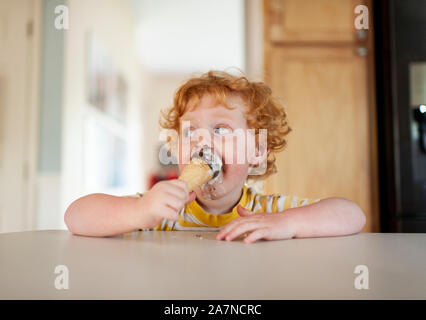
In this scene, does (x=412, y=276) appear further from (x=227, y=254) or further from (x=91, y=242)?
(x=91, y=242)

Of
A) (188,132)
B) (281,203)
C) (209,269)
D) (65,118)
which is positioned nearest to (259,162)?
(281,203)

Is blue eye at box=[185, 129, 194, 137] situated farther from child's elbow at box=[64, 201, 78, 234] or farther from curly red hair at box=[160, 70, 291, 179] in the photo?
child's elbow at box=[64, 201, 78, 234]

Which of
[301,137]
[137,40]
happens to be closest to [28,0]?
[301,137]

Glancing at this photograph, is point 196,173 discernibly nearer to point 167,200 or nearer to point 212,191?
point 167,200

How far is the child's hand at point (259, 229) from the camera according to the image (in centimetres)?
51

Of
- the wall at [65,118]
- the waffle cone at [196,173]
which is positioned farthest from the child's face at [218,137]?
the wall at [65,118]

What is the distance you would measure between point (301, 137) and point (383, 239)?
4.37 ft

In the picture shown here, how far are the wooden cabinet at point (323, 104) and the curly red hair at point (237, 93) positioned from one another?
2.50 feet

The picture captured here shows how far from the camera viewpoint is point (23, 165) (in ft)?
7.35

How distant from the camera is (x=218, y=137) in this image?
80cm

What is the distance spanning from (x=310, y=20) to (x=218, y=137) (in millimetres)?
1380

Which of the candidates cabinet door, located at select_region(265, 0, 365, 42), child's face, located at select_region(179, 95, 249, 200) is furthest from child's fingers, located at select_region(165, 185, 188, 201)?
cabinet door, located at select_region(265, 0, 365, 42)

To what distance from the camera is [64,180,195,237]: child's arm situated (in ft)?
1.70

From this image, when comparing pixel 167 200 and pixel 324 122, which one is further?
pixel 324 122
